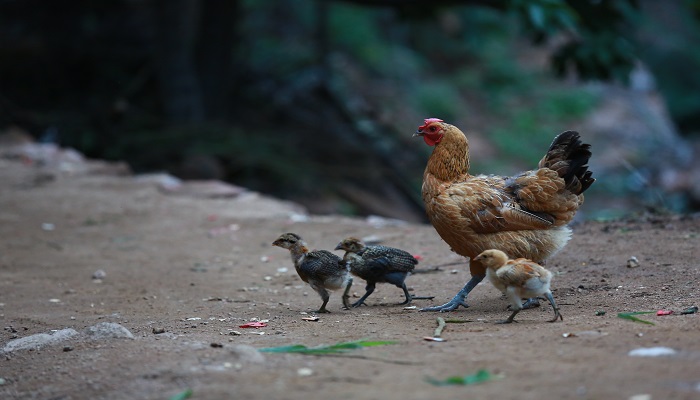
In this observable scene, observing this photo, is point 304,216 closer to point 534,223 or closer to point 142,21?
point 534,223

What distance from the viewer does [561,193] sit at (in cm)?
600

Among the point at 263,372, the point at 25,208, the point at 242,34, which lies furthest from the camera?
the point at 242,34

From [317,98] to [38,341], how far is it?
1205cm

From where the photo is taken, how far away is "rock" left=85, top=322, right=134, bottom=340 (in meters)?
5.04

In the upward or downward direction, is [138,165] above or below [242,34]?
below

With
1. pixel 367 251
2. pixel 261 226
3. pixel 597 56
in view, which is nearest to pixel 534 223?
pixel 367 251

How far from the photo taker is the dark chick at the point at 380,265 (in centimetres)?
607

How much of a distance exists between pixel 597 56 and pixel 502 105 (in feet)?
45.0

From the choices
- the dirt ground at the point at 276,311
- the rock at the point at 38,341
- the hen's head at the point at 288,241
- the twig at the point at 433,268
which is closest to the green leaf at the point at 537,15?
the dirt ground at the point at 276,311

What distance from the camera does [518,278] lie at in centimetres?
511

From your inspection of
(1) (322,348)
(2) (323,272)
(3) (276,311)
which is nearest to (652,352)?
(1) (322,348)

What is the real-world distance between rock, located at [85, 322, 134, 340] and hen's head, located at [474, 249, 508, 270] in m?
2.32

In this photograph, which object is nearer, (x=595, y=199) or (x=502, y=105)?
(x=595, y=199)

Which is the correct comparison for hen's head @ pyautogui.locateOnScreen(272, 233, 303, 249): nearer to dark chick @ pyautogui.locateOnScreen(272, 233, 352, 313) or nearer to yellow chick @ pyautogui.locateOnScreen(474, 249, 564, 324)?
dark chick @ pyautogui.locateOnScreen(272, 233, 352, 313)
